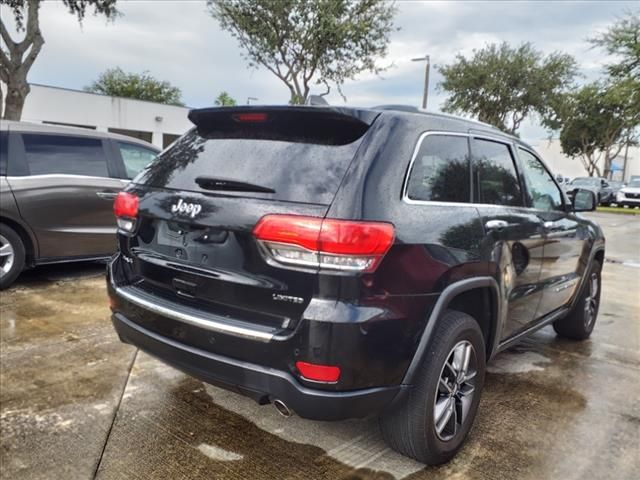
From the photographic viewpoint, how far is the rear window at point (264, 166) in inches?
85.0

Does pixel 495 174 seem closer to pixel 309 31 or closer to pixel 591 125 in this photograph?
pixel 309 31

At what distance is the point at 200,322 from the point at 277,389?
1.53 ft

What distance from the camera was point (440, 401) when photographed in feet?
8.37

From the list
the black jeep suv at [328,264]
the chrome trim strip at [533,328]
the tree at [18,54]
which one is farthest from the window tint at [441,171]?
the tree at [18,54]

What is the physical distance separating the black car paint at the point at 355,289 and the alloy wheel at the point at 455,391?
26cm

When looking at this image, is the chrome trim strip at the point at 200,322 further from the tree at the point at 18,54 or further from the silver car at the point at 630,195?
the silver car at the point at 630,195

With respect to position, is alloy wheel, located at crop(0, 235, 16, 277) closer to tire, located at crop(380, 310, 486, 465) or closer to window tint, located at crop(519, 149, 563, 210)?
tire, located at crop(380, 310, 486, 465)

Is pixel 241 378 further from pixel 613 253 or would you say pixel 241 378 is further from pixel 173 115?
pixel 173 115

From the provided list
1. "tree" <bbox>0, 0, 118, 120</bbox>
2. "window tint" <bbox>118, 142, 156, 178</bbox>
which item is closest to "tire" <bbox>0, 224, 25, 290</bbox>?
"window tint" <bbox>118, 142, 156, 178</bbox>

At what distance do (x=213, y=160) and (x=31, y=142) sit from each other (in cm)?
378

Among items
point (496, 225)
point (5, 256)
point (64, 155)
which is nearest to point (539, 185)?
point (496, 225)

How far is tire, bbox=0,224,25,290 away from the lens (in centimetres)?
515

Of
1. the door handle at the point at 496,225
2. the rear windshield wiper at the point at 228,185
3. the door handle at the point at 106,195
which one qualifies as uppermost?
the rear windshield wiper at the point at 228,185

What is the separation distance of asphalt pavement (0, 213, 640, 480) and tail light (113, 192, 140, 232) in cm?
110
